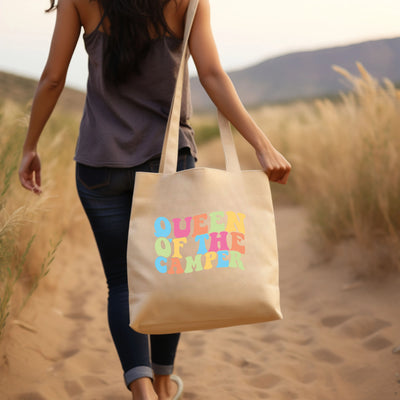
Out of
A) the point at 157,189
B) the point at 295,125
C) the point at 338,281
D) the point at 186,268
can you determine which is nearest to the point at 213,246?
the point at 186,268

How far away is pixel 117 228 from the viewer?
154 cm

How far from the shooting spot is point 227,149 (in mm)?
1446

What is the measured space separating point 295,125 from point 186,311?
5844mm

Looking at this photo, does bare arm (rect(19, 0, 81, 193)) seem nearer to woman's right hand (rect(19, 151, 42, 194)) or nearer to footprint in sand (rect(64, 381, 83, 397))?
woman's right hand (rect(19, 151, 42, 194))

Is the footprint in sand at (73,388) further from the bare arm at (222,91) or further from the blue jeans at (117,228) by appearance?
the bare arm at (222,91)

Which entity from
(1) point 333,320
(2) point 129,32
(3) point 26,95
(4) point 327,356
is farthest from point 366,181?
(3) point 26,95

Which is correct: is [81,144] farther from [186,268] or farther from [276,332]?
[276,332]

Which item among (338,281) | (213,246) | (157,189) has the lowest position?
(338,281)

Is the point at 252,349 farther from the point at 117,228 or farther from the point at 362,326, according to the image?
the point at 117,228

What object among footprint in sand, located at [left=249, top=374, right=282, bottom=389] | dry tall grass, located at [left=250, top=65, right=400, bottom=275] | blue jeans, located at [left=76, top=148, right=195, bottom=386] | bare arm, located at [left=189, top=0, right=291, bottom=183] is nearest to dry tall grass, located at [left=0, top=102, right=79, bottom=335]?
blue jeans, located at [left=76, top=148, right=195, bottom=386]

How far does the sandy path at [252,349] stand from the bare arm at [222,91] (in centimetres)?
113

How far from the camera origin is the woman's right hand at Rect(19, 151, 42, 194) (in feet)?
5.58

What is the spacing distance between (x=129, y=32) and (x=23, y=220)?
3.00ft

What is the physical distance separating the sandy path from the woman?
0.78m
